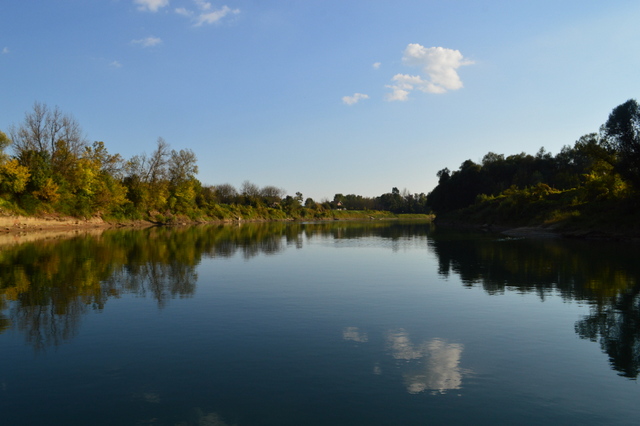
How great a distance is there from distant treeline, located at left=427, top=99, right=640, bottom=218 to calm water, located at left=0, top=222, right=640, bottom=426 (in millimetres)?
32288

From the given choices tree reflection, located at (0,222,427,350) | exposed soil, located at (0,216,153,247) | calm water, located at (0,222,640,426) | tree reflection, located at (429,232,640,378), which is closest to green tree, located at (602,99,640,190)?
tree reflection, located at (429,232,640,378)

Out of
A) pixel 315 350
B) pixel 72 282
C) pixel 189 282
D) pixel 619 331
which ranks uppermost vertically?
pixel 72 282

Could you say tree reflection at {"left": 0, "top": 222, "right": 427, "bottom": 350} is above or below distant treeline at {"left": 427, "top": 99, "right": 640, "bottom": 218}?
below

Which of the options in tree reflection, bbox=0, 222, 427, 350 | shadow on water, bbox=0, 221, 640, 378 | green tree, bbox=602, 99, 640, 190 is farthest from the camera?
green tree, bbox=602, 99, 640, 190

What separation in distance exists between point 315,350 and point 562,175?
343 ft

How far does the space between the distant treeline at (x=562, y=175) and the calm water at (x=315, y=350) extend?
106 feet

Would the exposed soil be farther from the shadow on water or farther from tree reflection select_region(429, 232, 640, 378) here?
tree reflection select_region(429, 232, 640, 378)

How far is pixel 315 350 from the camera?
33.7ft

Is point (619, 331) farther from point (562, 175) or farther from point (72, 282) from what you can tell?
point (562, 175)

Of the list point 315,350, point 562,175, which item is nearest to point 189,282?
point 315,350

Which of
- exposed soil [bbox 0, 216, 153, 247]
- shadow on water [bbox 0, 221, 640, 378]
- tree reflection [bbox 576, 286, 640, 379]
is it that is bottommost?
tree reflection [bbox 576, 286, 640, 379]

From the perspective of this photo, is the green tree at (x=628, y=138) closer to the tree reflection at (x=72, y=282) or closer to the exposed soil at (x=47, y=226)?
the tree reflection at (x=72, y=282)

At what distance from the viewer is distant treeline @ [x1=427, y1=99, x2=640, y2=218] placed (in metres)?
46.0

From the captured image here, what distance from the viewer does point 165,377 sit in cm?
855
